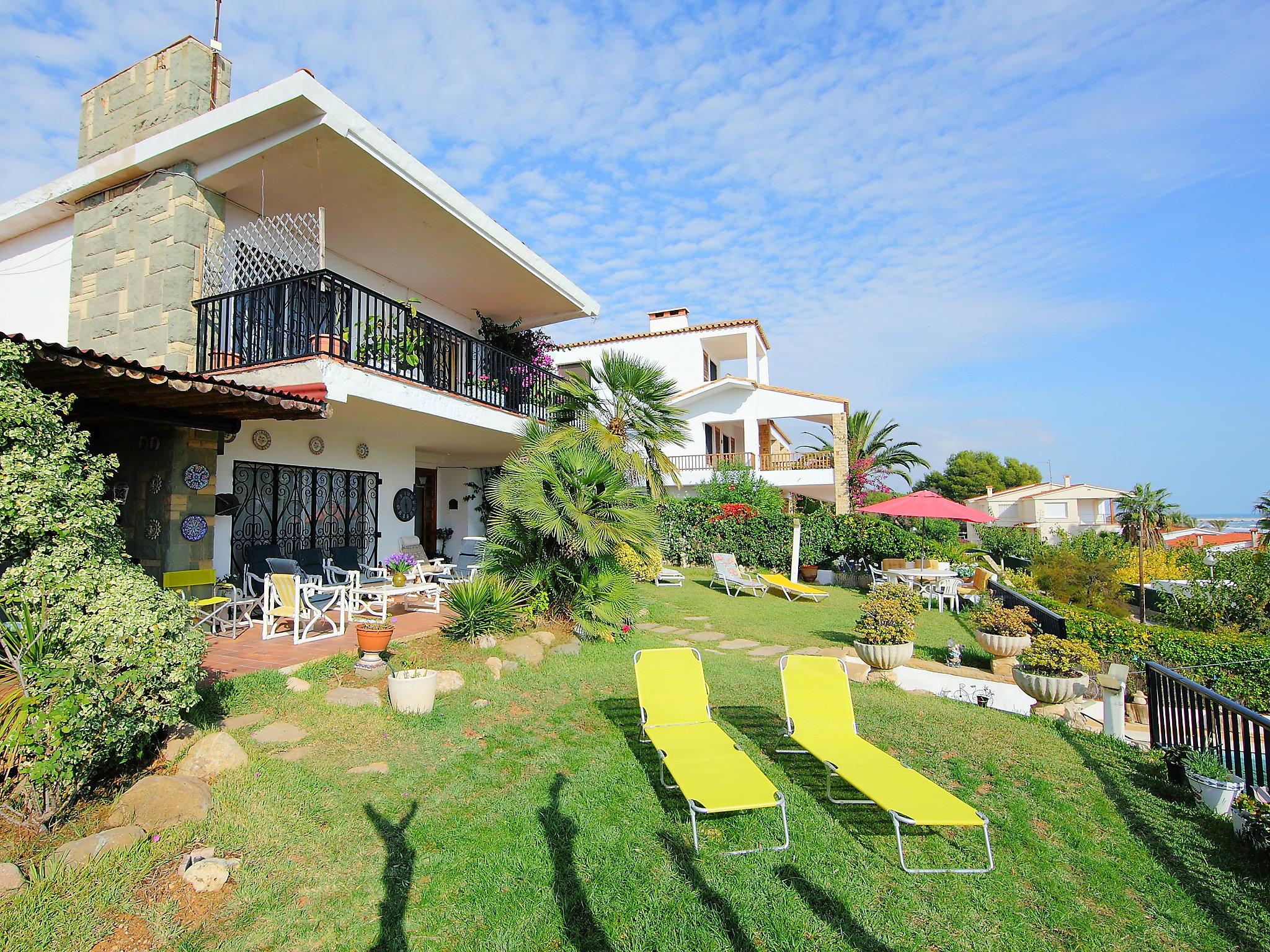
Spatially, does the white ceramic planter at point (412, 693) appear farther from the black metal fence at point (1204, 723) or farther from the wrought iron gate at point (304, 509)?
the black metal fence at point (1204, 723)

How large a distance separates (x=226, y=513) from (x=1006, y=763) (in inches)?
378

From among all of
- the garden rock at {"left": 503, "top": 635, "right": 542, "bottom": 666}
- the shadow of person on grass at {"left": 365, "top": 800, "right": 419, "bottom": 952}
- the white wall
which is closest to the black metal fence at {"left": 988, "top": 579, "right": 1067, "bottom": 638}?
the garden rock at {"left": 503, "top": 635, "right": 542, "bottom": 666}

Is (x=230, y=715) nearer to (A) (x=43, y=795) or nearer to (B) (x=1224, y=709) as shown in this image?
(A) (x=43, y=795)

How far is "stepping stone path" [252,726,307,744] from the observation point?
16.3 feet

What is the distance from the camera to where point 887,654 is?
304 inches

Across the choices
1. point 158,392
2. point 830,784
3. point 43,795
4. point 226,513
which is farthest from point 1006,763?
point 226,513

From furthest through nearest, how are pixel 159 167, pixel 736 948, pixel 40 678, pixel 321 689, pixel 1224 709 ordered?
pixel 159 167 → pixel 321 689 → pixel 1224 709 → pixel 40 678 → pixel 736 948

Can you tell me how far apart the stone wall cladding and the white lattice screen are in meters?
0.25

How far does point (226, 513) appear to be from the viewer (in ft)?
29.7

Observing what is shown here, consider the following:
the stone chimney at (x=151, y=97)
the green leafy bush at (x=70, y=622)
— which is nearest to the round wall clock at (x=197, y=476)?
the green leafy bush at (x=70, y=622)

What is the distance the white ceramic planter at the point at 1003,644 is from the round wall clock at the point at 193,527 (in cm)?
1044

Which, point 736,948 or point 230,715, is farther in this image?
point 230,715

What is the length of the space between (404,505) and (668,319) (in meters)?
20.7

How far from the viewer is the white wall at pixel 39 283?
9469mm
